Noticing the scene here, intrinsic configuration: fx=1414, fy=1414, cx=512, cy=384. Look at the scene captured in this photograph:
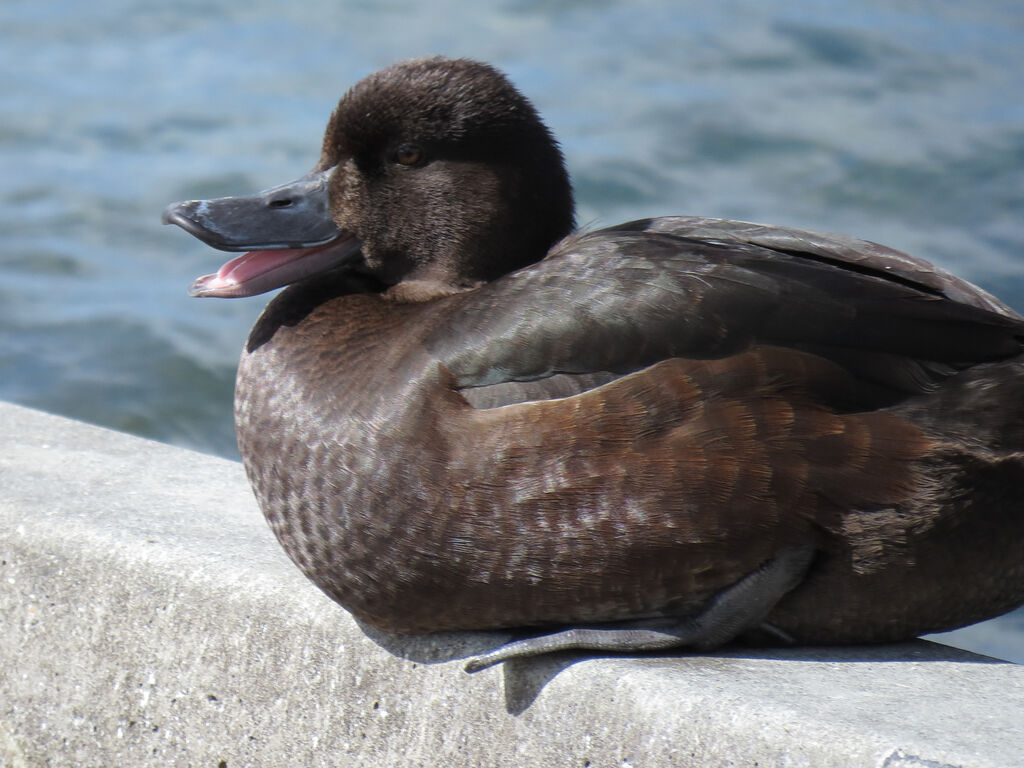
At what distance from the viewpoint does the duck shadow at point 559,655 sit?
2346 mm

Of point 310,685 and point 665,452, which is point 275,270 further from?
point 665,452

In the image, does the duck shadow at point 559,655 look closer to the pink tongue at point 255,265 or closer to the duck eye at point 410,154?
the pink tongue at point 255,265

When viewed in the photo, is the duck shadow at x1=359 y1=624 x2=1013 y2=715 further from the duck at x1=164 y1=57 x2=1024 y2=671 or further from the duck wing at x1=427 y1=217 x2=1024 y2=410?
the duck wing at x1=427 y1=217 x2=1024 y2=410

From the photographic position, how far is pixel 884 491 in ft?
7.43

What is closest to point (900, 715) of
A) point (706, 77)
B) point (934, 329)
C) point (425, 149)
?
point (934, 329)

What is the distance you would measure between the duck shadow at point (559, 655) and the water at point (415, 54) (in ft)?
7.81

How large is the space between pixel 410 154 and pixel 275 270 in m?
0.36

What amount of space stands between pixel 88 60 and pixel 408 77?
26.4 ft

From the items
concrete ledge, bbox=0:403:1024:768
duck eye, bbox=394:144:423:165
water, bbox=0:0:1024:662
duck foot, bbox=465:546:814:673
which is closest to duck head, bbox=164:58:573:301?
duck eye, bbox=394:144:423:165

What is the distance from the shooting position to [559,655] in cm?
237

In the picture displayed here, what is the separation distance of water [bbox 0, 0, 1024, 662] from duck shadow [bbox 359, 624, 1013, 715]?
7.81 feet

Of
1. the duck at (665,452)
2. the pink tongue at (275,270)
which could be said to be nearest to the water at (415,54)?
the duck at (665,452)

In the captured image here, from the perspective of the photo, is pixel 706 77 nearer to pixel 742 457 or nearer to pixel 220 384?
pixel 220 384

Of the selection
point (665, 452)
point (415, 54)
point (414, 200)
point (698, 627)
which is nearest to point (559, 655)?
point (698, 627)
